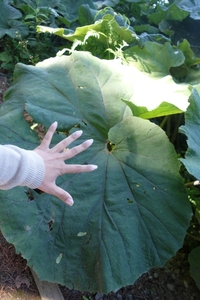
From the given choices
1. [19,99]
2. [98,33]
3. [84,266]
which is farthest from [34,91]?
[84,266]

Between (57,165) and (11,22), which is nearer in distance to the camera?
(57,165)

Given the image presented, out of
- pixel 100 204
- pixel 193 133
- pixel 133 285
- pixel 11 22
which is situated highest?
pixel 193 133

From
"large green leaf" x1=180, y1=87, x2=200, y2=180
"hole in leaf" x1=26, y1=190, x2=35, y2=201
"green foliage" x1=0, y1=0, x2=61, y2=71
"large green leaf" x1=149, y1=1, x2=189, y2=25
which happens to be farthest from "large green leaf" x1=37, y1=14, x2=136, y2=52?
"hole in leaf" x1=26, y1=190, x2=35, y2=201

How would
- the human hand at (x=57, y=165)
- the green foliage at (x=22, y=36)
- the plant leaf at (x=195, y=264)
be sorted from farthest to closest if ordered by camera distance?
the green foliage at (x=22, y=36), the plant leaf at (x=195, y=264), the human hand at (x=57, y=165)

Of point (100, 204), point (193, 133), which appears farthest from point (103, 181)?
point (193, 133)

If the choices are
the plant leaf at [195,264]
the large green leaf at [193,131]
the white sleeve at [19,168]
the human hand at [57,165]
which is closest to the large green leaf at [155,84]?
the large green leaf at [193,131]

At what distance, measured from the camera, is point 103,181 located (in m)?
1.67

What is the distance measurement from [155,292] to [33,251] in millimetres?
768

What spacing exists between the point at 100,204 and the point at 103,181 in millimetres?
104

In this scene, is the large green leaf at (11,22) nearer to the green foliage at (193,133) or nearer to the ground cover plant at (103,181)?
the ground cover plant at (103,181)

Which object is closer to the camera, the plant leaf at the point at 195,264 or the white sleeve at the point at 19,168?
the white sleeve at the point at 19,168

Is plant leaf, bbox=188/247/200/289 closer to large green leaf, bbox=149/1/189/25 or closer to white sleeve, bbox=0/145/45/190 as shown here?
white sleeve, bbox=0/145/45/190

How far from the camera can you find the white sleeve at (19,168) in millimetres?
1087

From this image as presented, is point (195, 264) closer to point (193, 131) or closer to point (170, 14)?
point (193, 131)
